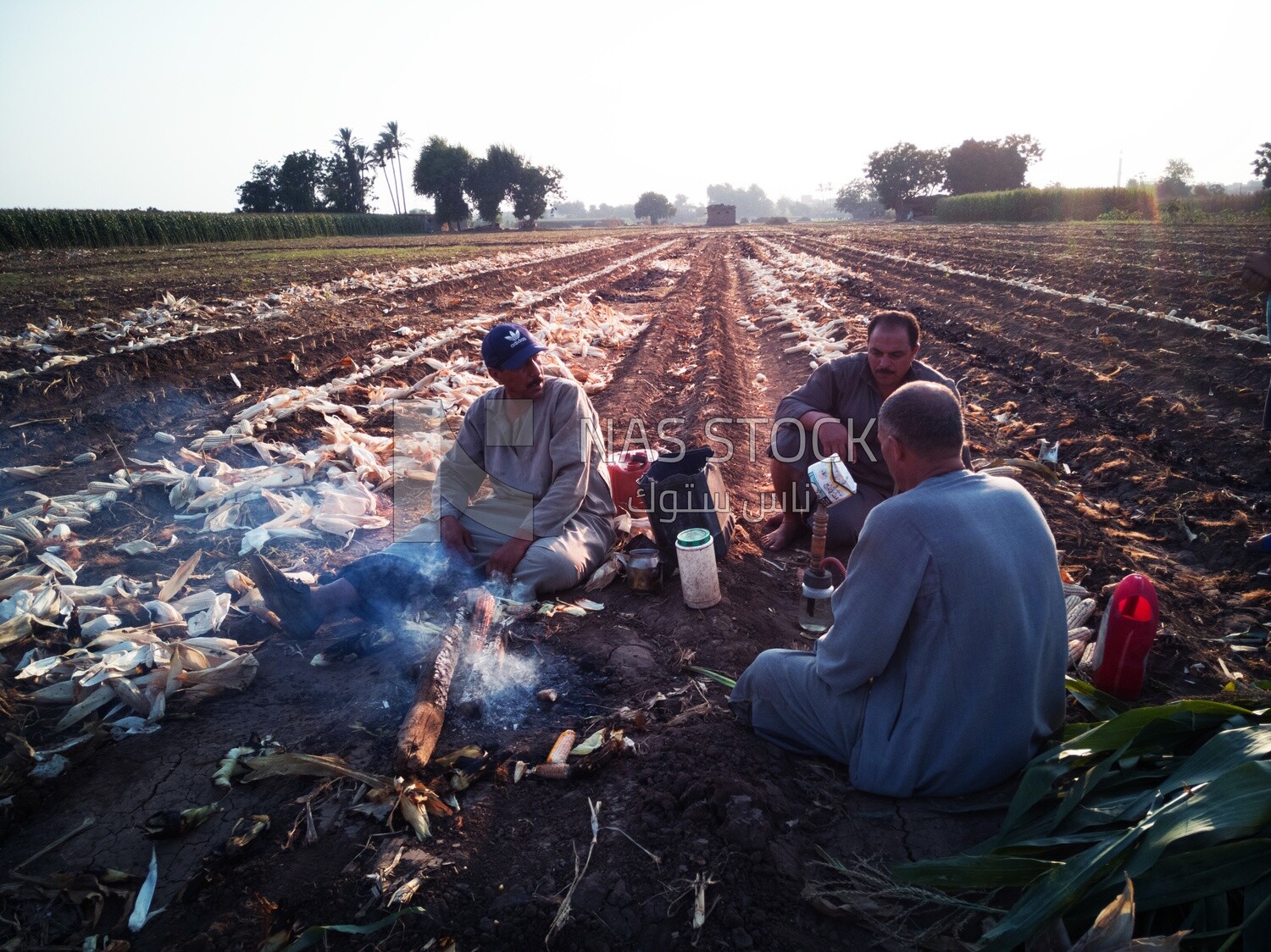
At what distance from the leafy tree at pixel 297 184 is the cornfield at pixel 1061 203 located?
54.3 meters

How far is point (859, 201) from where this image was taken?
314ft

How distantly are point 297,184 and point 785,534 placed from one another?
223 ft

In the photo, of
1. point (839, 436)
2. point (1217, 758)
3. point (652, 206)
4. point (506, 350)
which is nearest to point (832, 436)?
point (839, 436)

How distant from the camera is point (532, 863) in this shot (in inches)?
84.2

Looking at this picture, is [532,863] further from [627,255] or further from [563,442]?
[627,255]

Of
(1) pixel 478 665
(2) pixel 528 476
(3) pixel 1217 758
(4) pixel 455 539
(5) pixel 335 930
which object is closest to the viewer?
(3) pixel 1217 758

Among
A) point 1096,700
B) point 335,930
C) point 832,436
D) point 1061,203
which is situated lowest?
point 335,930

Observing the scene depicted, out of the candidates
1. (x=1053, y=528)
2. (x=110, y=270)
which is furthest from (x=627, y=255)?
(x=1053, y=528)

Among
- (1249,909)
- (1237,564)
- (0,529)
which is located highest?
(1249,909)

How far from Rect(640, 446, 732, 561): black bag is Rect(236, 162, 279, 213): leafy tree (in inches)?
2677

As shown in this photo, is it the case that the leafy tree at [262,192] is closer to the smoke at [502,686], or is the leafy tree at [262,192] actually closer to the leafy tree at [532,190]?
A: the leafy tree at [532,190]

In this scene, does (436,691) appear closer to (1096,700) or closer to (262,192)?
(1096,700)

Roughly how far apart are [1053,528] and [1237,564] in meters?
0.92

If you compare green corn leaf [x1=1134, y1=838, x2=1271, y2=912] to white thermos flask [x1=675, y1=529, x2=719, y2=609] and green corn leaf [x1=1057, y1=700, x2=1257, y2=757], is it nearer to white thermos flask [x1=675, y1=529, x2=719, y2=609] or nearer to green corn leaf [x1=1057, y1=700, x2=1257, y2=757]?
green corn leaf [x1=1057, y1=700, x2=1257, y2=757]
